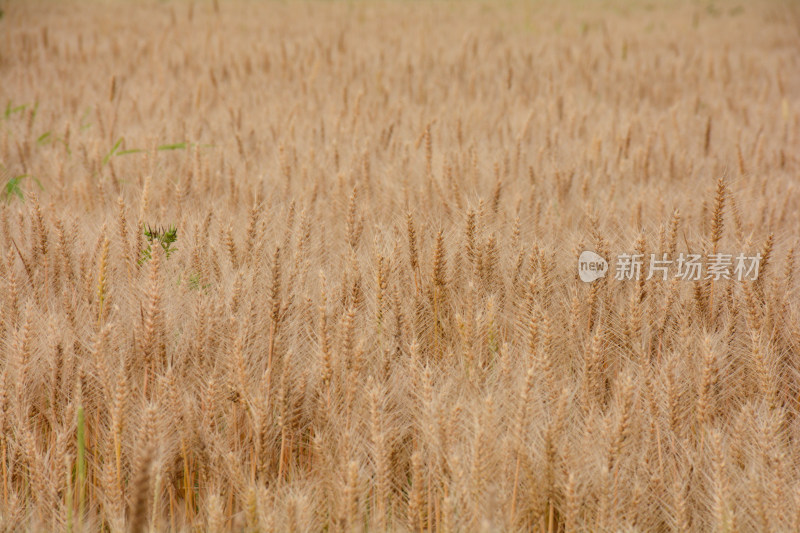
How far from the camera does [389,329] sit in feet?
4.98

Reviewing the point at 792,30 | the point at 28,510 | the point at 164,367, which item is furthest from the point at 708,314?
the point at 792,30

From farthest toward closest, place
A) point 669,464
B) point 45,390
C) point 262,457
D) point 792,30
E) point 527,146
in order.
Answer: point 792,30, point 527,146, point 45,390, point 669,464, point 262,457

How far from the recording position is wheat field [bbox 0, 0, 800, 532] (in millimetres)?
1112

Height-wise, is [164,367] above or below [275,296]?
below

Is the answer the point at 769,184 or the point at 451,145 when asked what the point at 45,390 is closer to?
the point at 451,145

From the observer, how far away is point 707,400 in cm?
122

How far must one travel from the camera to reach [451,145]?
3.36 m

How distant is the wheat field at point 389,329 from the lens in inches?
43.8

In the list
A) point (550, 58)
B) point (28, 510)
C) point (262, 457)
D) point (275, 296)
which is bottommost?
point (28, 510)

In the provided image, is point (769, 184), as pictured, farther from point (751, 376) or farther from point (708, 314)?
point (751, 376)

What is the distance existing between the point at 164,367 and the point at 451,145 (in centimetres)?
225

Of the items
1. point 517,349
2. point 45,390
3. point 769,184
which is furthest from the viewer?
point 769,184

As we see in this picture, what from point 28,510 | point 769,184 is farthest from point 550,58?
point 28,510

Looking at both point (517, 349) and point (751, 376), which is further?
point (517, 349)
